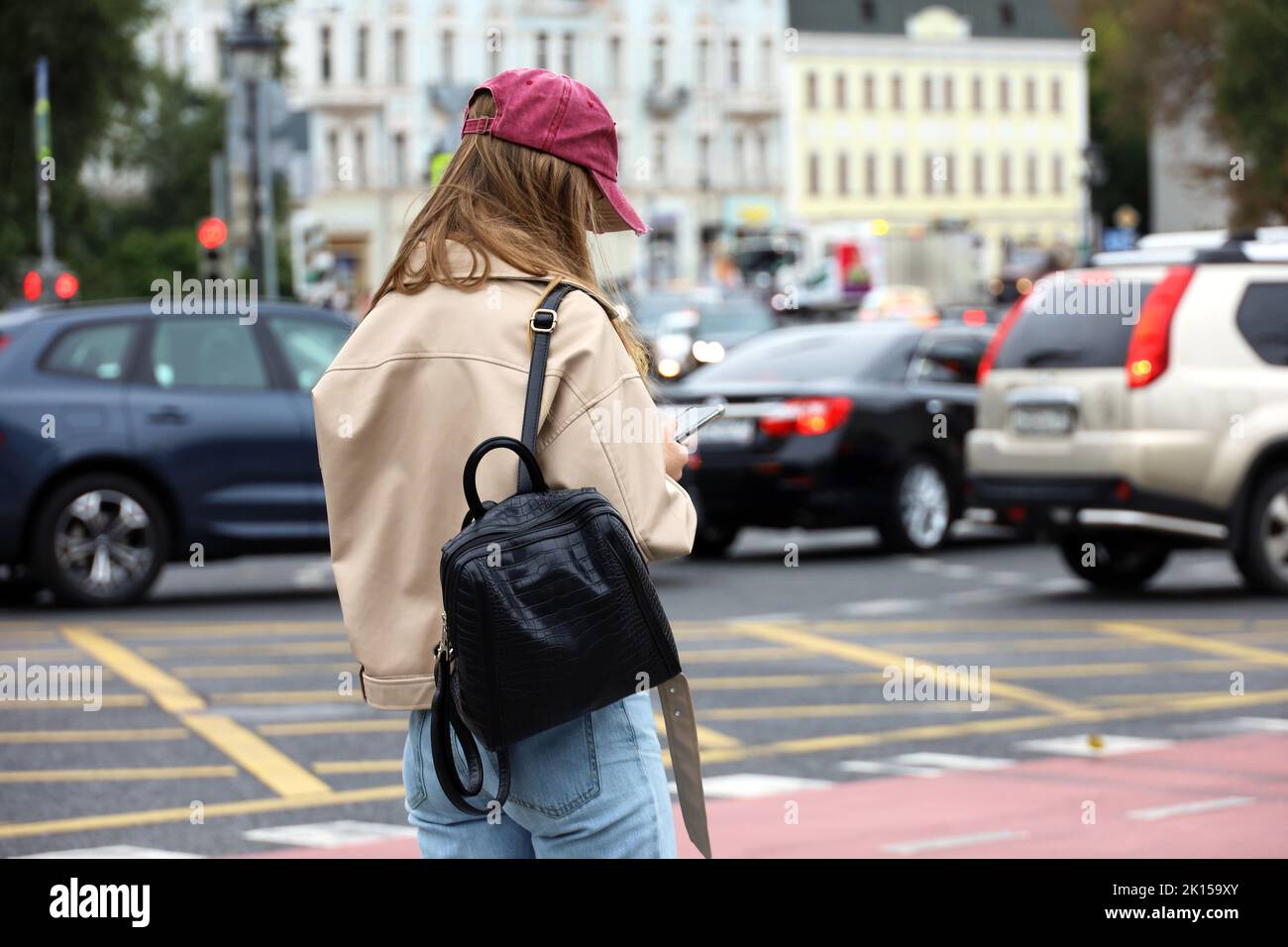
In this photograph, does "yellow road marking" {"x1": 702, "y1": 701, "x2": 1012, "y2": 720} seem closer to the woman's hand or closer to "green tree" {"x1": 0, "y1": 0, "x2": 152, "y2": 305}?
the woman's hand

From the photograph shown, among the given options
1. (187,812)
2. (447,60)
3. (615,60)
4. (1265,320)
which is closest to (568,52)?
(615,60)

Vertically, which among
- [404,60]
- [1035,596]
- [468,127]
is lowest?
[1035,596]

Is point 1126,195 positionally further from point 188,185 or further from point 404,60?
point 188,185

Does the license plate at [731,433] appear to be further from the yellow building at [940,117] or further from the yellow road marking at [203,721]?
the yellow building at [940,117]

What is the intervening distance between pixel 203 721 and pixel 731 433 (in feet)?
23.5

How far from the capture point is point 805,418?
625 inches

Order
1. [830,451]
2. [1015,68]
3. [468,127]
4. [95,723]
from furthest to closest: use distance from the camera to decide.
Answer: [1015,68] < [830,451] < [95,723] < [468,127]

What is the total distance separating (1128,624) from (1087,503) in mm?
966

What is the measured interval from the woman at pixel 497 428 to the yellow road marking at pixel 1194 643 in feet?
26.3

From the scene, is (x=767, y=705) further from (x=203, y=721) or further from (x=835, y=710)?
(x=203, y=721)

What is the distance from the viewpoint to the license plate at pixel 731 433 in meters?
15.9

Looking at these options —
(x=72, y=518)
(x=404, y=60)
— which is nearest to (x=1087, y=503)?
(x=72, y=518)

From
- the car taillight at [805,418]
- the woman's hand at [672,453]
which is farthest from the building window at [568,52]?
the woman's hand at [672,453]
